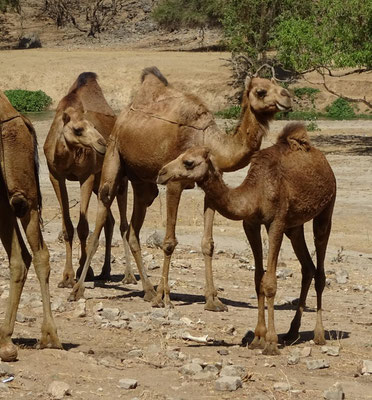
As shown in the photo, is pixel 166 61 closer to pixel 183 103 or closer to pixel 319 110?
pixel 319 110

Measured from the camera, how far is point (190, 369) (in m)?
7.58

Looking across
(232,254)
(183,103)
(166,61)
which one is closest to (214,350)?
(183,103)

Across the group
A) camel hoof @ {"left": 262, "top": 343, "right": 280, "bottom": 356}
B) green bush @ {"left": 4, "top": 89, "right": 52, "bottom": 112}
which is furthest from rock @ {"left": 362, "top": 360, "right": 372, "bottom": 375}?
green bush @ {"left": 4, "top": 89, "right": 52, "bottom": 112}

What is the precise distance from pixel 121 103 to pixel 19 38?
1928cm

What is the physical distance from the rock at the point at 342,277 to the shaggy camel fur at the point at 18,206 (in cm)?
572

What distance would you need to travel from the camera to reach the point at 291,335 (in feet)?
30.5

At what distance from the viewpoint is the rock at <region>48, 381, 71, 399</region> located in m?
6.74

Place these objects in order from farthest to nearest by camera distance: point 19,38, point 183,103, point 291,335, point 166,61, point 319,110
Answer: point 19,38
point 166,61
point 319,110
point 183,103
point 291,335

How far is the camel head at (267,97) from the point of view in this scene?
10258mm

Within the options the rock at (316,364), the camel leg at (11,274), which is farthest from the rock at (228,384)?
the camel leg at (11,274)

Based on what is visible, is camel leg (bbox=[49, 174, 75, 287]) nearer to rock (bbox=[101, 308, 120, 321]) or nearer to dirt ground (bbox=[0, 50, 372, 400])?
dirt ground (bbox=[0, 50, 372, 400])

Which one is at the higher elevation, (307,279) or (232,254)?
(307,279)

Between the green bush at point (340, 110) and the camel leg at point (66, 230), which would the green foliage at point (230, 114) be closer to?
the green bush at point (340, 110)

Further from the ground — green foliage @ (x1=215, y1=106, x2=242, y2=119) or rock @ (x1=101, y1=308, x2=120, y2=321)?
rock @ (x1=101, y1=308, x2=120, y2=321)
